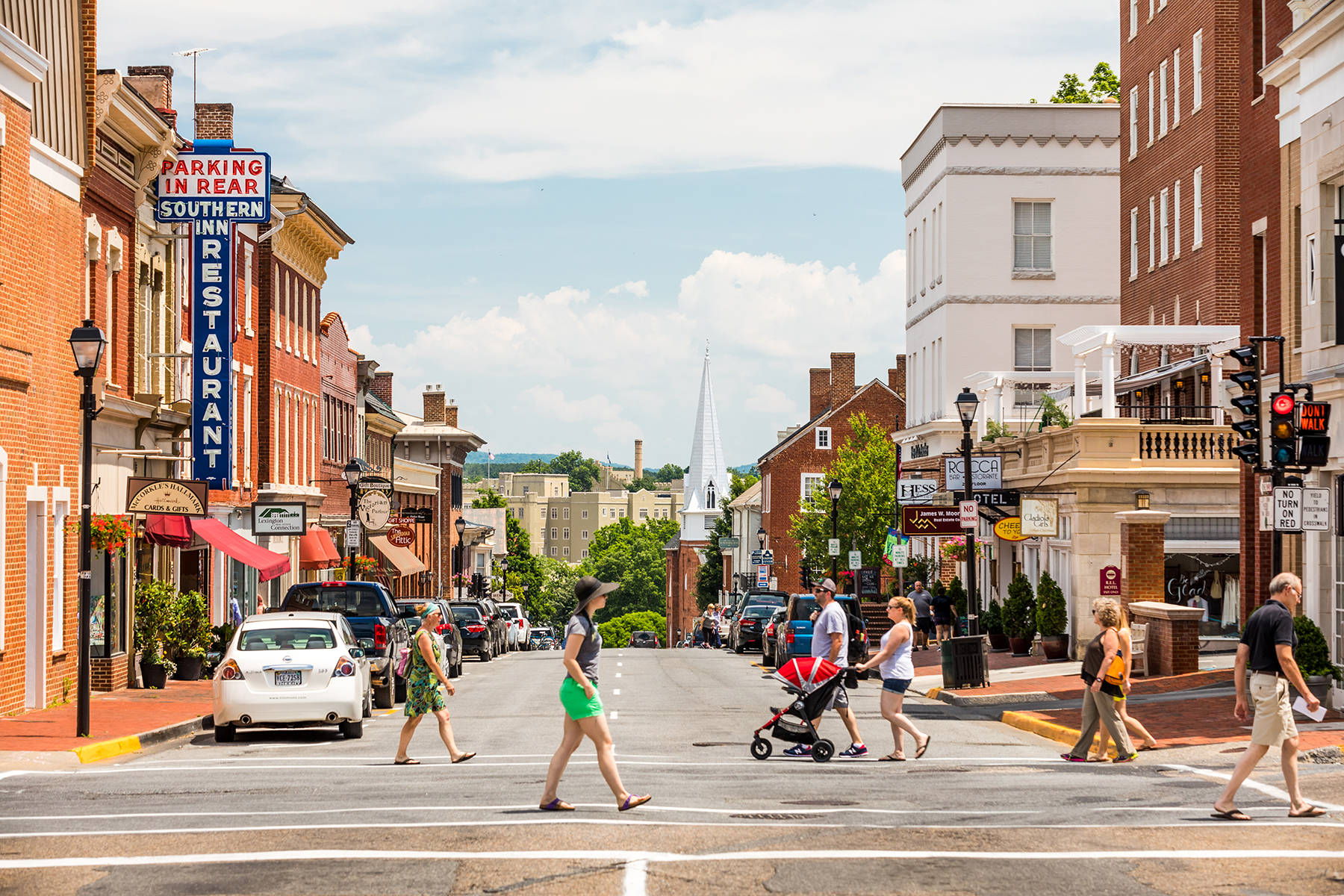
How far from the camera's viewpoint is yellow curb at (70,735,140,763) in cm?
1781

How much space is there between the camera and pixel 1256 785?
14.8 metres

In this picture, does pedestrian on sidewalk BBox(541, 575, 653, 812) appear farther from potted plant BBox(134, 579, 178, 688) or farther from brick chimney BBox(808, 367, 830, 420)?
brick chimney BBox(808, 367, 830, 420)

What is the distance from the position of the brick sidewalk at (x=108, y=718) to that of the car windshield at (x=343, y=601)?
2.16 m

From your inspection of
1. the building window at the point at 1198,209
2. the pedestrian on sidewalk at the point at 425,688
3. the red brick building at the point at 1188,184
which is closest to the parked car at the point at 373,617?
the pedestrian on sidewalk at the point at 425,688

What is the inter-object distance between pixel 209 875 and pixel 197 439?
76.3 ft

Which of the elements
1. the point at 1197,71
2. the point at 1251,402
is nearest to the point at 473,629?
the point at 1197,71

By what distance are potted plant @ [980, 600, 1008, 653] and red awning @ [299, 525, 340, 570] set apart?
20.0 metres

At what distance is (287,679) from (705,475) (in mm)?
147169

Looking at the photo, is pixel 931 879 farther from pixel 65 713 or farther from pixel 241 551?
pixel 241 551

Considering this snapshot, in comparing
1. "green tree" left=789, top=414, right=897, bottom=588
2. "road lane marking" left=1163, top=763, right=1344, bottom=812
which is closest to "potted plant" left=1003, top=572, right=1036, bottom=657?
"road lane marking" left=1163, top=763, right=1344, bottom=812

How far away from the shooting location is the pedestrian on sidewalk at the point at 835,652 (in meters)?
17.9

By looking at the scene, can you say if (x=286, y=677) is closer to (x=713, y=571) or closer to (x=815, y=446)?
(x=815, y=446)

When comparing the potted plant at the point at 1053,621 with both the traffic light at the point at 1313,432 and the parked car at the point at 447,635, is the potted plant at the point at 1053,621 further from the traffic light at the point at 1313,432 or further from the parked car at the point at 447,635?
the traffic light at the point at 1313,432

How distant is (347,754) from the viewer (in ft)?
60.7
